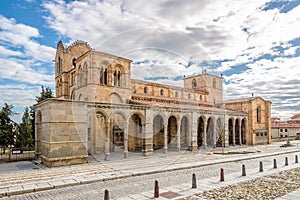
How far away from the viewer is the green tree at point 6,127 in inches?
1035

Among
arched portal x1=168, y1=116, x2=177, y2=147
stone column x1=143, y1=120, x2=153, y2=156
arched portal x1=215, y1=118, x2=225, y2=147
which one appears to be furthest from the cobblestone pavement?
arched portal x1=215, y1=118, x2=225, y2=147

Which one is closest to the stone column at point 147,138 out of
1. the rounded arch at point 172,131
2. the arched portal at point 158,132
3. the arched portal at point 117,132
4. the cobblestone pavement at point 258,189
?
the arched portal at point 117,132

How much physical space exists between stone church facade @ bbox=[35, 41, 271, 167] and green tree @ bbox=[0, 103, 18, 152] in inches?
269

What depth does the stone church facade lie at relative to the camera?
56.9ft

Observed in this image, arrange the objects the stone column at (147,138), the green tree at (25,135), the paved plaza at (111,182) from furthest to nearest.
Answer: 1. the green tree at (25,135)
2. the stone column at (147,138)
3. the paved plaza at (111,182)

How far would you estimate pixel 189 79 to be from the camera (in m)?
49.6

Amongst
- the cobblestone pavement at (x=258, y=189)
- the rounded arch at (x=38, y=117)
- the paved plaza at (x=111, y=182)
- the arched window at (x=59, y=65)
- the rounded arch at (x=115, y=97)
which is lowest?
the paved plaza at (x=111, y=182)

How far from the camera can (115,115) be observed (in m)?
25.8

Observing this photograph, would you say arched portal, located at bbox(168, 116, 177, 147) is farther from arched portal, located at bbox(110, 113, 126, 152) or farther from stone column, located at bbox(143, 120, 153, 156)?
stone column, located at bbox(143, 120, 153, 156)

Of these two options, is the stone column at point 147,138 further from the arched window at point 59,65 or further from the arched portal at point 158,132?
the arched window at point 59,65

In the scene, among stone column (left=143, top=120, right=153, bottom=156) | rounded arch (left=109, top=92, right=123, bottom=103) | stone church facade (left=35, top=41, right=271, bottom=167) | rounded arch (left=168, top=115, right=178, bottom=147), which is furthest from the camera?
rounded arch (left=168, top=115, right=178, bottom=147)

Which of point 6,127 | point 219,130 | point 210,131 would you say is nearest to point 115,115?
point 6,127

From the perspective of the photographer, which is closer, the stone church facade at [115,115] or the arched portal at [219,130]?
the stone church facade at [115,115]

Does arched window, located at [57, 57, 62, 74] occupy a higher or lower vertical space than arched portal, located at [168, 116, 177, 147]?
higher
